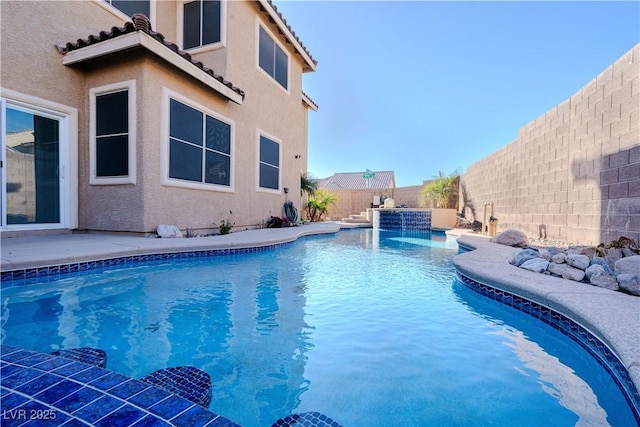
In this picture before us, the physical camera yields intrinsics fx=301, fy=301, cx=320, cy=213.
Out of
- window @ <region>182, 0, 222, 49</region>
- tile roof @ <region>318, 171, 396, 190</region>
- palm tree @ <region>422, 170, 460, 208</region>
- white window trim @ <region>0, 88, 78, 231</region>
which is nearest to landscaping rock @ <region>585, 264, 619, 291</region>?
white window trim @ <region>0, 88, 78, 231</region>

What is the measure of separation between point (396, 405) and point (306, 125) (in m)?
15.3

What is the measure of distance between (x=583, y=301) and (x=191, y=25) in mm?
11078

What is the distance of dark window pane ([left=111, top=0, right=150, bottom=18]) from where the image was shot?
7562 millimetres

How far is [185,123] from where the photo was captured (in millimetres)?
7246

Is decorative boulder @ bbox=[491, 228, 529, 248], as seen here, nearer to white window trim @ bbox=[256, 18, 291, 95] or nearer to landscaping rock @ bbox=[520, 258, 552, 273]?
landscaping rock @ bbox=[520, 258, 552, 273]

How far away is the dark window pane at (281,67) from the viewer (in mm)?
11469

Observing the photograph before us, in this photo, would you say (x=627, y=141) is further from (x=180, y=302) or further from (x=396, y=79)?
(x=396, y=79)

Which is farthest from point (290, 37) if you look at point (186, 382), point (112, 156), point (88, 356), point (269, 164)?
point (186, 382)

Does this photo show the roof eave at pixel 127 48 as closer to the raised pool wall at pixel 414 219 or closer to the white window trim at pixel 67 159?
the white window trim at pixel 67 159

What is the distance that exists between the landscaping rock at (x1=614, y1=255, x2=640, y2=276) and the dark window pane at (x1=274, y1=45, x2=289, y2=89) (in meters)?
11.0

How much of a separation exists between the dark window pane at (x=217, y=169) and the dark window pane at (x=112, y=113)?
6.66 feet

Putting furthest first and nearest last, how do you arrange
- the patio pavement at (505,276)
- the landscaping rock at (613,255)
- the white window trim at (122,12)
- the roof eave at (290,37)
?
the roof eave at (290,37) < the white window trim at (122,12) < the landscaping rock at (613,255) < the patio pavement at (505,276)

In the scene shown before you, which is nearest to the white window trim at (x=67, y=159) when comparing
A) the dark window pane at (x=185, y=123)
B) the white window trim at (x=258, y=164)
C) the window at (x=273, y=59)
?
the dark window pane at (x=185, y=123)

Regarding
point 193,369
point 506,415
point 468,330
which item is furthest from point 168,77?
point 506,415
